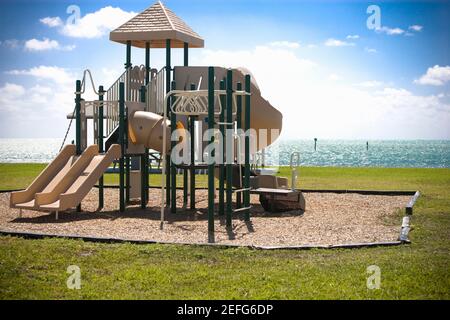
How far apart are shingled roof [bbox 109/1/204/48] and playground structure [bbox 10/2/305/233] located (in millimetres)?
28

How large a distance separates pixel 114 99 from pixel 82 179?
2.80m

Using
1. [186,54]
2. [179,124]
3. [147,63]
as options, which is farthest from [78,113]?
[186,54]

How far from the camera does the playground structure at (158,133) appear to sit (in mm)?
14250

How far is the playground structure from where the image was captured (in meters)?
14.2

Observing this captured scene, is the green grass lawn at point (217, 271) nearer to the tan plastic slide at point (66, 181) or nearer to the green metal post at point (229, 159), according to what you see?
the green metal post at point (229, 159)

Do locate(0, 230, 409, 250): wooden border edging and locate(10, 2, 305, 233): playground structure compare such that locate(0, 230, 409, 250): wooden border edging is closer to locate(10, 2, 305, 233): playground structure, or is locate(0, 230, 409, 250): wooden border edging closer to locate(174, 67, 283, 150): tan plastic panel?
locate(10, 2, 305, 233): playground structure

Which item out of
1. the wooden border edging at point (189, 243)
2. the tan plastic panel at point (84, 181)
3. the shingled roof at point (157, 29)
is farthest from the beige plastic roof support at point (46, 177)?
the shingled roof at point (157, 29)

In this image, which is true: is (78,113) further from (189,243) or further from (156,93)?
(189,243)

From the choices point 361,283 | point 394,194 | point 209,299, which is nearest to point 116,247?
point 209,299

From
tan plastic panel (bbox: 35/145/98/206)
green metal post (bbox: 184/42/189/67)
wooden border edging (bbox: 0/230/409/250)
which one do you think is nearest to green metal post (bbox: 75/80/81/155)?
tan plastic panel (bbox: 35/145/98/206)

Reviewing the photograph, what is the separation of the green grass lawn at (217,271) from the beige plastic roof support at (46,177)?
3947 mm

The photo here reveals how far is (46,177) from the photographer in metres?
15.5
